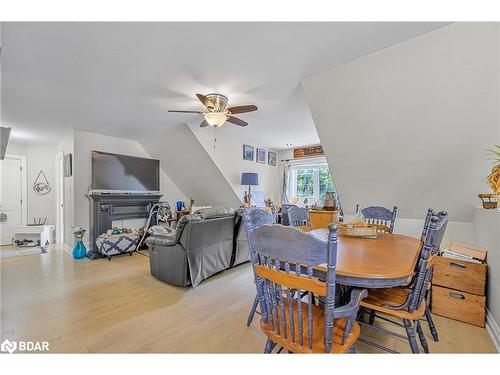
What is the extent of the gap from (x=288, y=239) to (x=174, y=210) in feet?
18.3

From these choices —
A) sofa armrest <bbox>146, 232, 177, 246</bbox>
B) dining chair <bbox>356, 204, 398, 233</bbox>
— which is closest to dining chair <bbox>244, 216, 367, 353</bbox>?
dining chair <bbox>356, 204, 398, 233</bbox>

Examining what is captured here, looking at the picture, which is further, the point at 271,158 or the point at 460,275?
the point at 271,158

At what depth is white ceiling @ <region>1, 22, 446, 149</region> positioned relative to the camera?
1778 millimetres

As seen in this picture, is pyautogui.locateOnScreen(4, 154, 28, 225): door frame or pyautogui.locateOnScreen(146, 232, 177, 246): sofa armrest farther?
pyautogui.locateOnScreen(4, 154, 28, 225): door frame

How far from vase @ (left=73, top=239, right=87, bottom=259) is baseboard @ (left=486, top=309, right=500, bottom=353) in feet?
18.3

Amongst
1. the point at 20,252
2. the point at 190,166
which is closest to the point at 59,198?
the point at 20,252

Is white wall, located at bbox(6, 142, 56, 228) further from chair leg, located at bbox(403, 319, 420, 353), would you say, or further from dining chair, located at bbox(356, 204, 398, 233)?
chair leg, located at bbox(403, 319, 420, 353)

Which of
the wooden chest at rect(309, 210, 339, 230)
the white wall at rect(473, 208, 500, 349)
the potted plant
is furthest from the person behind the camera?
the wooden chest at rect(309, 210, 339, 230)

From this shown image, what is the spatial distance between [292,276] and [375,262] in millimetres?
614

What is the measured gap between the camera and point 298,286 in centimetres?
96

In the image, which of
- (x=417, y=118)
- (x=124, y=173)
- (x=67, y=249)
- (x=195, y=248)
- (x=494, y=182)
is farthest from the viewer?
(x=124, y=173)

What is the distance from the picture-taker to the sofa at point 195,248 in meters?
2.80

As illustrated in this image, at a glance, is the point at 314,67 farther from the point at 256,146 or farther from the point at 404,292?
the point at 256,146

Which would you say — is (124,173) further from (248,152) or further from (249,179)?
(248,152)
